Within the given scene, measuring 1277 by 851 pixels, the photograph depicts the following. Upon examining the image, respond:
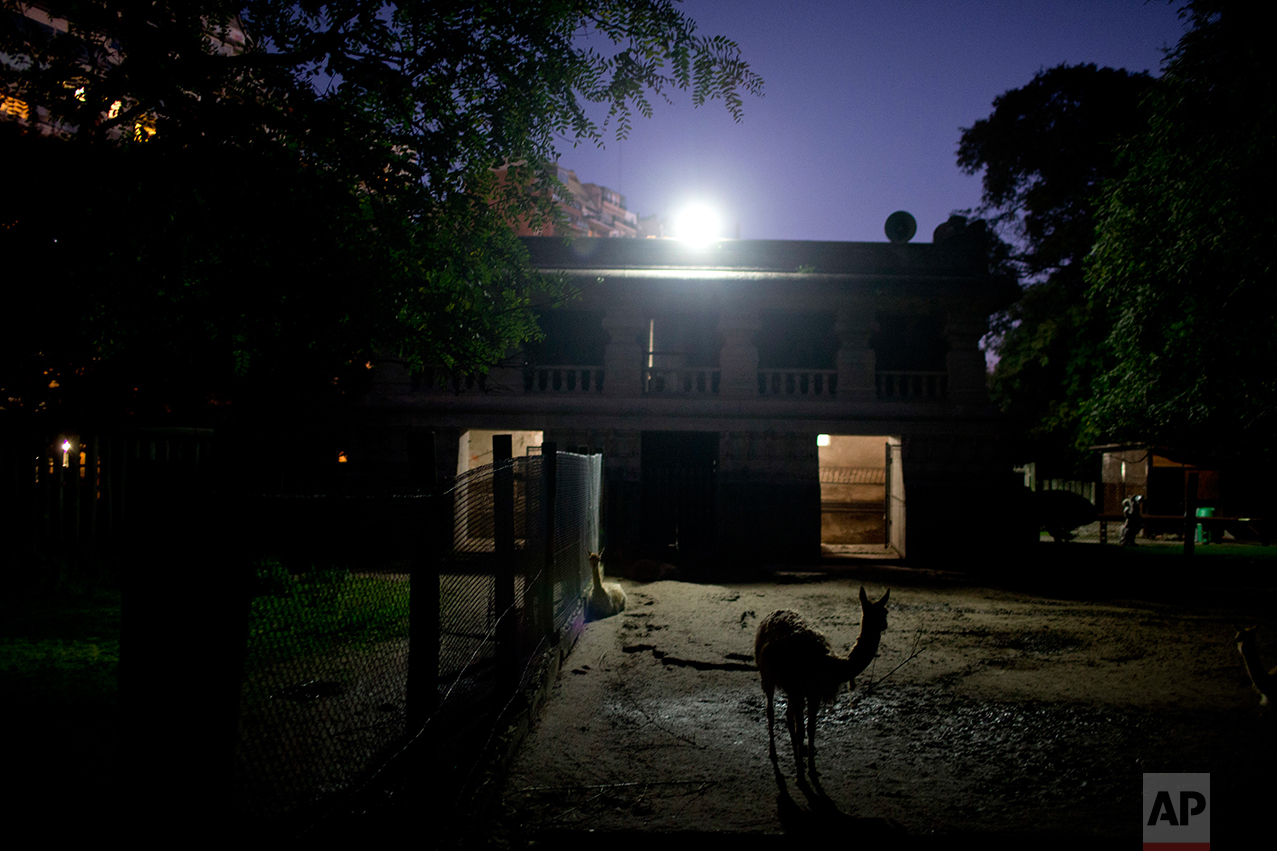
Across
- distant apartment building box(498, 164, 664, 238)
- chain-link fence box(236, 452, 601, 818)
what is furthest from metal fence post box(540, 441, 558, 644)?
distant apartment building box(498, 164, 664, 238)

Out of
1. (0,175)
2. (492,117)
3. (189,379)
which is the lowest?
(189,379)

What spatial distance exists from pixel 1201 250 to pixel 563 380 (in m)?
13.8

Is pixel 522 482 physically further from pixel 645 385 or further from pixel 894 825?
pixel 645 385

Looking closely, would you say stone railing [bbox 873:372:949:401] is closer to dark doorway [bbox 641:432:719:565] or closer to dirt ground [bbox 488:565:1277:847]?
dark doorway [bbox 641:432:719:565]

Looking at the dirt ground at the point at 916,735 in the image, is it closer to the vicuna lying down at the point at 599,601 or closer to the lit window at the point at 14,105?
the vicuna lying down at the point at 599,601

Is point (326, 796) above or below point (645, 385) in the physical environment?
below

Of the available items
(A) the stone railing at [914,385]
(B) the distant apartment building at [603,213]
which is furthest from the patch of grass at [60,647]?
(B) the distant apartment building at [603,213]

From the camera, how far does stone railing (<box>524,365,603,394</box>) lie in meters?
16.4

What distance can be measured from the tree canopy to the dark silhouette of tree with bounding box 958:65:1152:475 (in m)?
18.2

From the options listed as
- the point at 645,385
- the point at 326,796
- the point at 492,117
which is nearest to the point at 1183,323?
the point at 645,385

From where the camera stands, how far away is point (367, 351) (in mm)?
9188

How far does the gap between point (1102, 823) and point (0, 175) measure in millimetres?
10168

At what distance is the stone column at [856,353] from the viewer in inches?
636

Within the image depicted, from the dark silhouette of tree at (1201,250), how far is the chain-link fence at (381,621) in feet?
47.5
